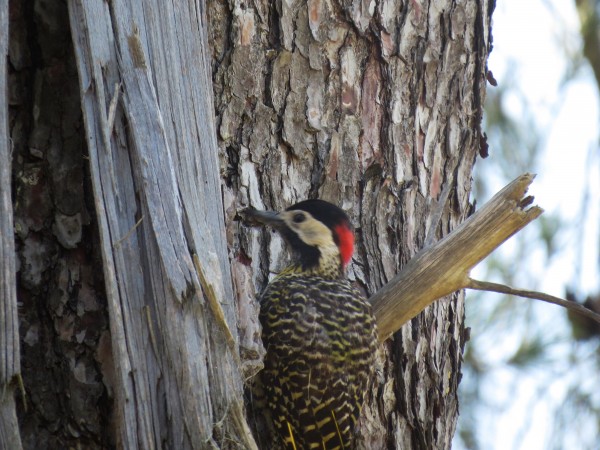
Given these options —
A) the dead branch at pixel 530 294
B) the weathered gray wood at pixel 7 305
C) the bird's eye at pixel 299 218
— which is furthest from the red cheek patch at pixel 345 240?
the weathered gray wood at pixel 7 305

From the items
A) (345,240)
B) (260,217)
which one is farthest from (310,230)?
(260,217)

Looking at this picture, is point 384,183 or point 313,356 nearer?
point 313,356

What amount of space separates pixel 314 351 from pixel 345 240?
1.36 ft

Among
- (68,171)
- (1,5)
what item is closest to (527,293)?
(68,171)

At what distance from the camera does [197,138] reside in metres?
2.60

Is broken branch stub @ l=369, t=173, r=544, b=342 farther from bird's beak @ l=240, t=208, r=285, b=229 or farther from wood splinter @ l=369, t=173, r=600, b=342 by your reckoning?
bird's beak @ l=240, t=208, r=285, b=229

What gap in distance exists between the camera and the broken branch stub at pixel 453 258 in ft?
9.30

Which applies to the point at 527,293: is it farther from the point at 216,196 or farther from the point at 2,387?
the point at 2,387

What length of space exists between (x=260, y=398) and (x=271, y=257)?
1.67ft

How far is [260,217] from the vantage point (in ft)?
10.2

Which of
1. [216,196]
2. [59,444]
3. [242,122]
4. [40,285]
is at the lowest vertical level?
[59,444]

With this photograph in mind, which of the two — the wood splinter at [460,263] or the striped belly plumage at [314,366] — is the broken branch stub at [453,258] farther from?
the striped belly plumage at [314,366]

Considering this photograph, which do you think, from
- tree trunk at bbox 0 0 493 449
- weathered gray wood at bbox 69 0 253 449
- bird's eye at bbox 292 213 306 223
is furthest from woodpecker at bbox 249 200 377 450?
weathered gray wood at bbox 69 0 253 449

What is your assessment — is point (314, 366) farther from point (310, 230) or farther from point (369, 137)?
point (369, 137)
